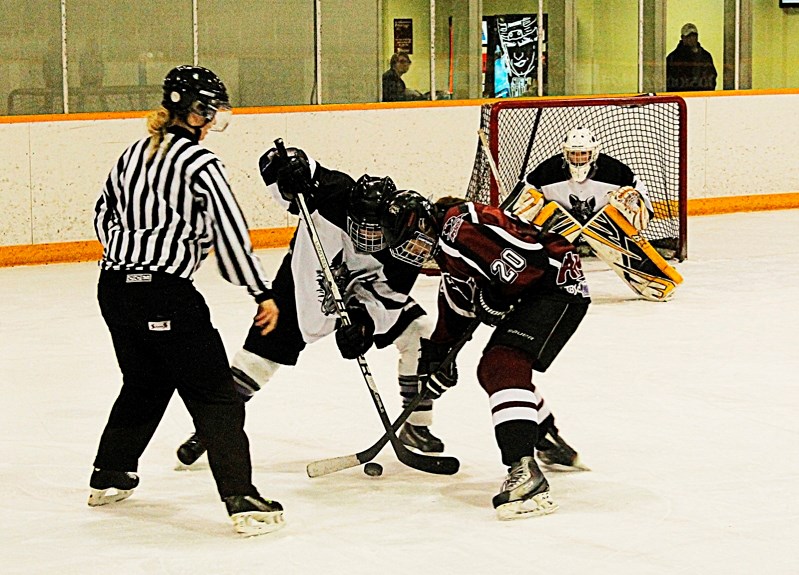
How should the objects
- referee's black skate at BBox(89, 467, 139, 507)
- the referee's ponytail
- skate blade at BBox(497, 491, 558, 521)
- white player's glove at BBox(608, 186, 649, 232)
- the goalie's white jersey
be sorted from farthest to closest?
the goalie's white jersey
white player's glove at BBox(608, 186, 649, 232)
referee's black skate at BBox(89, 467, 139, 507)
skate blade at BBox(497, 491, 558, 521)
the referee's ponytail

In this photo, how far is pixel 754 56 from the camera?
10.9m

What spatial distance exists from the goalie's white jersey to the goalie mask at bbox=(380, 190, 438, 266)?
11.5 ft

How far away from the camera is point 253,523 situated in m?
3.09

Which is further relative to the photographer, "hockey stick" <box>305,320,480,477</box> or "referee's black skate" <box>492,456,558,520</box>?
"hockey stick" <box>305,320,480,477</box>

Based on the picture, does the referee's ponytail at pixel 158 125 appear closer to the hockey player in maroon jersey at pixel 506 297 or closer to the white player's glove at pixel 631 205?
the hockey player in maroon jersey at pixel 506 297

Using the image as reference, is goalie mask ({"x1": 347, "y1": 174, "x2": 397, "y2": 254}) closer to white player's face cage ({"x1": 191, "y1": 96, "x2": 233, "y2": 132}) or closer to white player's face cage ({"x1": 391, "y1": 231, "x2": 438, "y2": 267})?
white player's face cage ({"x1": 391, "y1": 231, "x2": 438, "y2": 267})

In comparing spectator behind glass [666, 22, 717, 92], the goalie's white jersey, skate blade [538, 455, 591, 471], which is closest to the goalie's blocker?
the goalie's white jersey

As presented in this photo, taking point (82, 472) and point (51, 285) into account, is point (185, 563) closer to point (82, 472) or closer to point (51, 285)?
point (82, 472)

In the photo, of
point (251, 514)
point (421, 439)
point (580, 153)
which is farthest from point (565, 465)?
point (580, 153)

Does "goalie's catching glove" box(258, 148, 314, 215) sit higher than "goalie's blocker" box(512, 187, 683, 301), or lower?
higher

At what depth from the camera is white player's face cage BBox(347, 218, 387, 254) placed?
3.46m

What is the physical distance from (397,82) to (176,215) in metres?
6.42

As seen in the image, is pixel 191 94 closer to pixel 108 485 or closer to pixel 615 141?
pixel 108 485

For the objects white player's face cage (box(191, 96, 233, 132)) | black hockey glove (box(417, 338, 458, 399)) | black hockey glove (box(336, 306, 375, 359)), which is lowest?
black hockey glove (box(417, 338, 458, 399))
